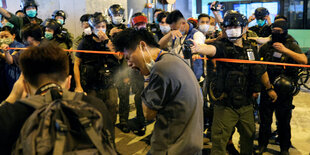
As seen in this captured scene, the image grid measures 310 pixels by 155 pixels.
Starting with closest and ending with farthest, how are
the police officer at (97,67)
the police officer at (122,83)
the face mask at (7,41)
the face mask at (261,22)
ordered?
1. the police officer at (97,67)
2. the face mask at (7,41)
3. the police officer at (122,83)
4. the face mask at (261,22)

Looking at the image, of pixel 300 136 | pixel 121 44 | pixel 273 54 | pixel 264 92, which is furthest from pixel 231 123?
pixel 300 136

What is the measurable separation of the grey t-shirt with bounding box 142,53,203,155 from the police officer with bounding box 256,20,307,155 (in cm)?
212

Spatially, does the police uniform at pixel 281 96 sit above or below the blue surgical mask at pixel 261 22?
below

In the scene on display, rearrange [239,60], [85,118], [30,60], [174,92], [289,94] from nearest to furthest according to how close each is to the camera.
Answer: [85,118]
[30,60]
[174,92]
[239,60]
[289,94]

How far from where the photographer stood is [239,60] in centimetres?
323

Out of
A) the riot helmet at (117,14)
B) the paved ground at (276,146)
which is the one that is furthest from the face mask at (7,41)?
the paved ground at (276,146)

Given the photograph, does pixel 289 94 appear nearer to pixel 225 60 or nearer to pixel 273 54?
pixel 273 54

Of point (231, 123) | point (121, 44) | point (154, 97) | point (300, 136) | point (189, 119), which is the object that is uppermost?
point (121, 44)

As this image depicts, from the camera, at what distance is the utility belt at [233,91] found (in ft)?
10.6

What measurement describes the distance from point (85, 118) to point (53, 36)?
4.28 m

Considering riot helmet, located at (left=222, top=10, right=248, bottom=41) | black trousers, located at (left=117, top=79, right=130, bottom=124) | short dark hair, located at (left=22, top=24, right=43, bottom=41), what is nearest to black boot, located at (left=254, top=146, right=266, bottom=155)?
riot helmet, located at (left=222, top=10, right=248, bottom=41)

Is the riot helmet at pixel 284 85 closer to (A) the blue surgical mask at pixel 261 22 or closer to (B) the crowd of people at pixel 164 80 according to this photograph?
(B) the crowd of people at pixel 164 80

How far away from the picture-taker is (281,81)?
149 inches

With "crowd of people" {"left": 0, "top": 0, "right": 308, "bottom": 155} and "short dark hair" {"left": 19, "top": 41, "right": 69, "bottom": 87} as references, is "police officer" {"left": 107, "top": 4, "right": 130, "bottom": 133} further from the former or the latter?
"short dark hair" {"left": 19, "top": 41, "right": 69, "bottom": 87}
